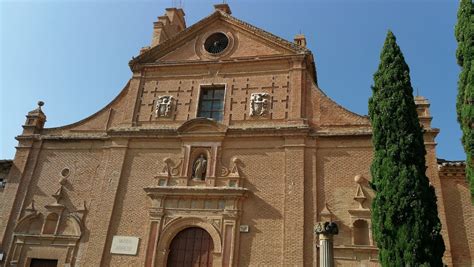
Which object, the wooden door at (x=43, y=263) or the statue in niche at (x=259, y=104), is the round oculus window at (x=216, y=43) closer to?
the statue in niche at (x=259, y=104)

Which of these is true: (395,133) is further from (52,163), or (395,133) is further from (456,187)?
(52,163)

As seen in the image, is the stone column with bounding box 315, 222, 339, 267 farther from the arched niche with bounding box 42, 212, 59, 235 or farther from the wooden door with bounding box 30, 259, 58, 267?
the arched niche with bounding box 42, 212, 59, 235

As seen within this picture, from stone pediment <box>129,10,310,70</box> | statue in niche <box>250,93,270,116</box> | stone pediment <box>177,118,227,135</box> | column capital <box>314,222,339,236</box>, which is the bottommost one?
column capital <box>314,222,339,236</box>

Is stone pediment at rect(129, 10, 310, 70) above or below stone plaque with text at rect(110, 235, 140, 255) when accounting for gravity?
above

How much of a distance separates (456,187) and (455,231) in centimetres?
143

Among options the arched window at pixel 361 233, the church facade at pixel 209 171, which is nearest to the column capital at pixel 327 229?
the church facade at pixel 209 171

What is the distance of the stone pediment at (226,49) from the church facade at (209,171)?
6 cm

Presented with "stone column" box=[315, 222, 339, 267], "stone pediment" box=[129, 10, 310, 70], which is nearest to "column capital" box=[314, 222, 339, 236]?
"stone column" box=[315, 222, 339, 267]

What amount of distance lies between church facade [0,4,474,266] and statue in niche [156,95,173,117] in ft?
0.15

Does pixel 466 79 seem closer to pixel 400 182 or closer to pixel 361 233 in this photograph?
pixel 400 182

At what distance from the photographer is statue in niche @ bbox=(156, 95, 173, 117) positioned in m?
17.4

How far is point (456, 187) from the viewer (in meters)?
13.8

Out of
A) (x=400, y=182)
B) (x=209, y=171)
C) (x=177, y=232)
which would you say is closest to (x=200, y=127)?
(x=209, y=171)

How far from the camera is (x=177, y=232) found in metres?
→ 15.1
